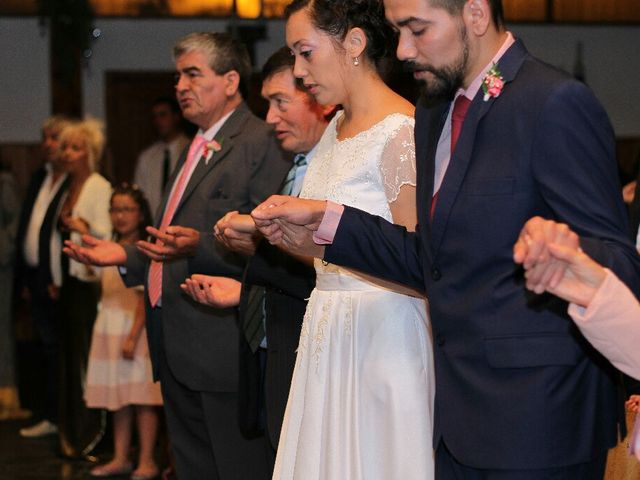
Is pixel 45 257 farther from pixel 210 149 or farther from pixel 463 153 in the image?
pixel 463 153

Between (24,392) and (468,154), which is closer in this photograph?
(468,154)

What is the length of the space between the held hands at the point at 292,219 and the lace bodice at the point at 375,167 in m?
0.42

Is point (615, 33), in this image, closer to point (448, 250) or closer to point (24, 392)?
point (24, 392)

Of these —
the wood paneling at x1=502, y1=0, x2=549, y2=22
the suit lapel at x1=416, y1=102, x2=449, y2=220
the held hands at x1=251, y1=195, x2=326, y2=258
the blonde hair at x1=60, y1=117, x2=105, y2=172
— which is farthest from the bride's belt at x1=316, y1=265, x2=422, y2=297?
the wood paneling at x1=502, y1=0, x2=549, y2=22

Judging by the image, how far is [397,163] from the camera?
2875mm

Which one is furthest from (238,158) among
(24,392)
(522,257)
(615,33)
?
(615,33)

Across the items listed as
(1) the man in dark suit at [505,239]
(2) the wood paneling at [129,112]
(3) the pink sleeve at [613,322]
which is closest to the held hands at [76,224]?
(1) the man in dark suit at [505,239]

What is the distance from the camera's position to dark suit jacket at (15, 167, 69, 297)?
624 cm

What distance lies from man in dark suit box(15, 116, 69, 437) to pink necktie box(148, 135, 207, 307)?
221 centimetres

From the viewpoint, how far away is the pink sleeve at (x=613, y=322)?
1.88 m

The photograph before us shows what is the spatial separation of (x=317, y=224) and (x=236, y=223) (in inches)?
26.5

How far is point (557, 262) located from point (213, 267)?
214 cm

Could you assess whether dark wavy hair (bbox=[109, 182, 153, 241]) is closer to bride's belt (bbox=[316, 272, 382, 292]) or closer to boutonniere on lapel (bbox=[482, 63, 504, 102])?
bride's belt (bbox=[316, 272, 382, 292])

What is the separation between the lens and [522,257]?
5.87 ft
